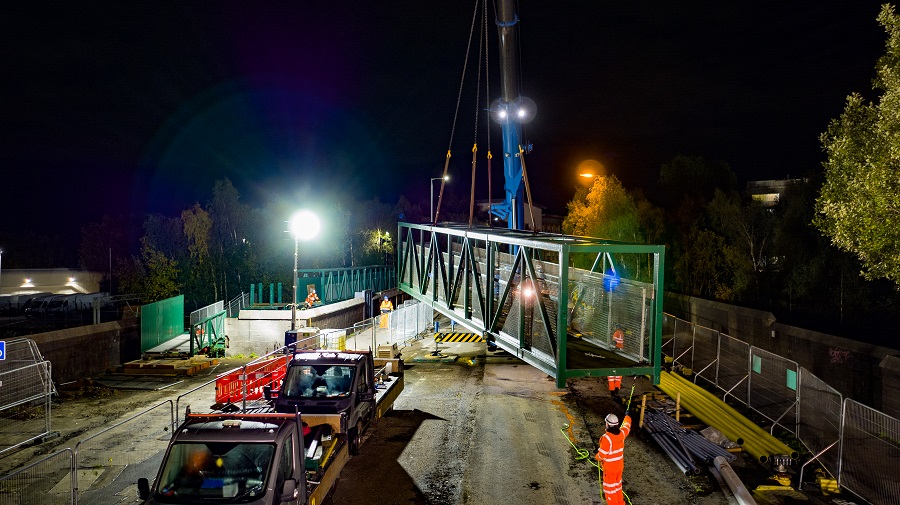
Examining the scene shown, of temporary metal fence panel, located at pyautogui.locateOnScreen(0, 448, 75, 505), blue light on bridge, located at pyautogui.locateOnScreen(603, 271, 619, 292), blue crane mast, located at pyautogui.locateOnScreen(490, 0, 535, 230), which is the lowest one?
temporary metal fence panel, located at pyautogui.locateOnScreen(0, 448, 75, 505)

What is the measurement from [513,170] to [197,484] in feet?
69.8

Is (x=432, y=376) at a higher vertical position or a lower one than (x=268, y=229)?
lower

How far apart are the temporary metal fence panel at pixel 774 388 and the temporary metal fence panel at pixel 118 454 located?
1340 centimetres

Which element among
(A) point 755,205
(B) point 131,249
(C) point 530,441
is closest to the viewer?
(C) point 530,441

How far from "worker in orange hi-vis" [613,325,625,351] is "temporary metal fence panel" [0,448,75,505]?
9.56 meters

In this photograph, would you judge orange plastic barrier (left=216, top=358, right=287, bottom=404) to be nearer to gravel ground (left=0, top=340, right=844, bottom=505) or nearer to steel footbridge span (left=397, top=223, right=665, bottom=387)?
gravel ground (left=0, top=340, right=844, bottom=505)

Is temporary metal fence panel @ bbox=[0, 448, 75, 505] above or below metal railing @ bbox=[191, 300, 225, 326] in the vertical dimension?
below

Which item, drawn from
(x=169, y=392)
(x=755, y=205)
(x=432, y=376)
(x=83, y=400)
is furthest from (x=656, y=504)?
(x=755, y=205)

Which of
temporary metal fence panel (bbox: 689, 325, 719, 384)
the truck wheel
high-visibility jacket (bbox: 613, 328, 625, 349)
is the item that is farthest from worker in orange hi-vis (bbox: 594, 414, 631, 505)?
temporary metal fence panel (bbox: 689, 325, 719, 384)

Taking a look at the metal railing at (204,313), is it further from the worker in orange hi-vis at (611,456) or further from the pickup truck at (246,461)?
the worker in orange hi-vis at (611,456)

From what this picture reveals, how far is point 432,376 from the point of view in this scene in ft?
72.6

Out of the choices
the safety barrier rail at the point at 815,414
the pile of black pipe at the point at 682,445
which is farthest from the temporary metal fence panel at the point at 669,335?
the pile of black pipe at the point at 682,445

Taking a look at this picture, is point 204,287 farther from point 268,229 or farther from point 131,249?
point 131,249

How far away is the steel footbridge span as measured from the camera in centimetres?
865
